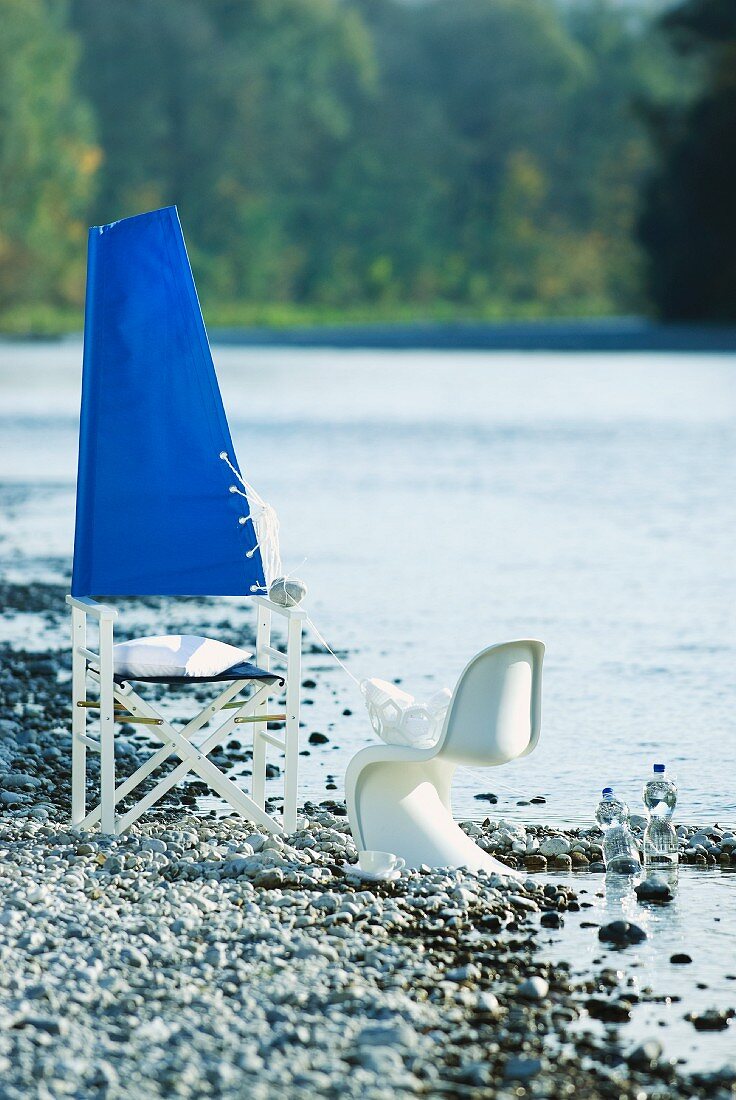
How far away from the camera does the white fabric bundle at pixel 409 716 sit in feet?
18.0

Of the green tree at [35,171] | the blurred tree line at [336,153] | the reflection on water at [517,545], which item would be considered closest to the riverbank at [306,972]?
the reflection on water at [517,545]

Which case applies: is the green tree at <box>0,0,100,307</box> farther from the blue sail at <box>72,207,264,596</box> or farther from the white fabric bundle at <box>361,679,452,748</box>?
the white fabric bundle at <box>361,679,452,748</box>

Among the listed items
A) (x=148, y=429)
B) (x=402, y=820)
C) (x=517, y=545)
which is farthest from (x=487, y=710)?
(x=517, y=545)

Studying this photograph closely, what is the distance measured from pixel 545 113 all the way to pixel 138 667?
7947 cm

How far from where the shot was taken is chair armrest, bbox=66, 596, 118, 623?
18.2 feet

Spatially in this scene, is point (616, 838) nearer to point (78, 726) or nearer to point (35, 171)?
point (78, 726)

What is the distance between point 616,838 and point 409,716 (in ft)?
2.52

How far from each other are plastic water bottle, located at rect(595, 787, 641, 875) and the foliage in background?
47641 millimetres

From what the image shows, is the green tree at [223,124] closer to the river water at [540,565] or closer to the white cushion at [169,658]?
the river water at [540,565]

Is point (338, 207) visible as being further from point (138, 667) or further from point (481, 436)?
point (138, 667)

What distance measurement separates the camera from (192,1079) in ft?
12.4

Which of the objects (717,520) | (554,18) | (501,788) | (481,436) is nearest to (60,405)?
(481,436)

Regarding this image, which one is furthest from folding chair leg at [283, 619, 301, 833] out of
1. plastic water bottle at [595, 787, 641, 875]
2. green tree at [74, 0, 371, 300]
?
green tree at [74, 0, 371, 300]

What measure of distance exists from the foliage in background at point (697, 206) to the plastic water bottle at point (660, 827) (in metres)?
47.6
